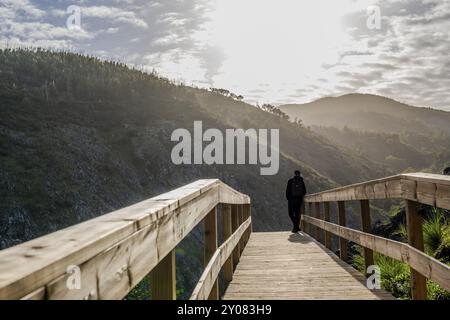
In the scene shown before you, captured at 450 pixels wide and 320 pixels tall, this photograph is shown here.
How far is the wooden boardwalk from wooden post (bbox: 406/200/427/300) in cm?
85

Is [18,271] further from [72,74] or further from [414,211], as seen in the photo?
[72,74]

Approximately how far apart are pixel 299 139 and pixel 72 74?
57773 mm

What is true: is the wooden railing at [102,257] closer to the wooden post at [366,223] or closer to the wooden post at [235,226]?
the wooden post at [366,223]

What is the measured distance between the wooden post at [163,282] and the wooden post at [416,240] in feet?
7.61

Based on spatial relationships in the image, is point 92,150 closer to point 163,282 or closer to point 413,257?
point 413,257

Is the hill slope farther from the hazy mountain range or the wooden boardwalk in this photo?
the wooden boardwalk

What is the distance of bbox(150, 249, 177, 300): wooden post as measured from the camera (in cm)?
201

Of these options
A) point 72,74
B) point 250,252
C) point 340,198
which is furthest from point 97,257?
point 72,74

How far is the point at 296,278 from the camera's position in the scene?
5348 mm

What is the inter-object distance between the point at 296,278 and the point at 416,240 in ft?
7.21

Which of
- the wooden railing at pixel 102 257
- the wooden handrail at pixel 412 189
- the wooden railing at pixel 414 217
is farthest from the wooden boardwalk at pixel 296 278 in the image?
the wooden railing at pixel 102 257

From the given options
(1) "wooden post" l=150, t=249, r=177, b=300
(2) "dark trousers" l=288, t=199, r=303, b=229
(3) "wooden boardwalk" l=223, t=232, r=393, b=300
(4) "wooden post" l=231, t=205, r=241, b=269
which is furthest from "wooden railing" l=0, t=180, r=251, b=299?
(2) "dark trousers" l=288, t=199, r=303, b=229

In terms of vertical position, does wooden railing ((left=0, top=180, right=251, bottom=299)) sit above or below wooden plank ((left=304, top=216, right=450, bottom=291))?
above

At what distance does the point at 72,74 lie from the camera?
48625mm
